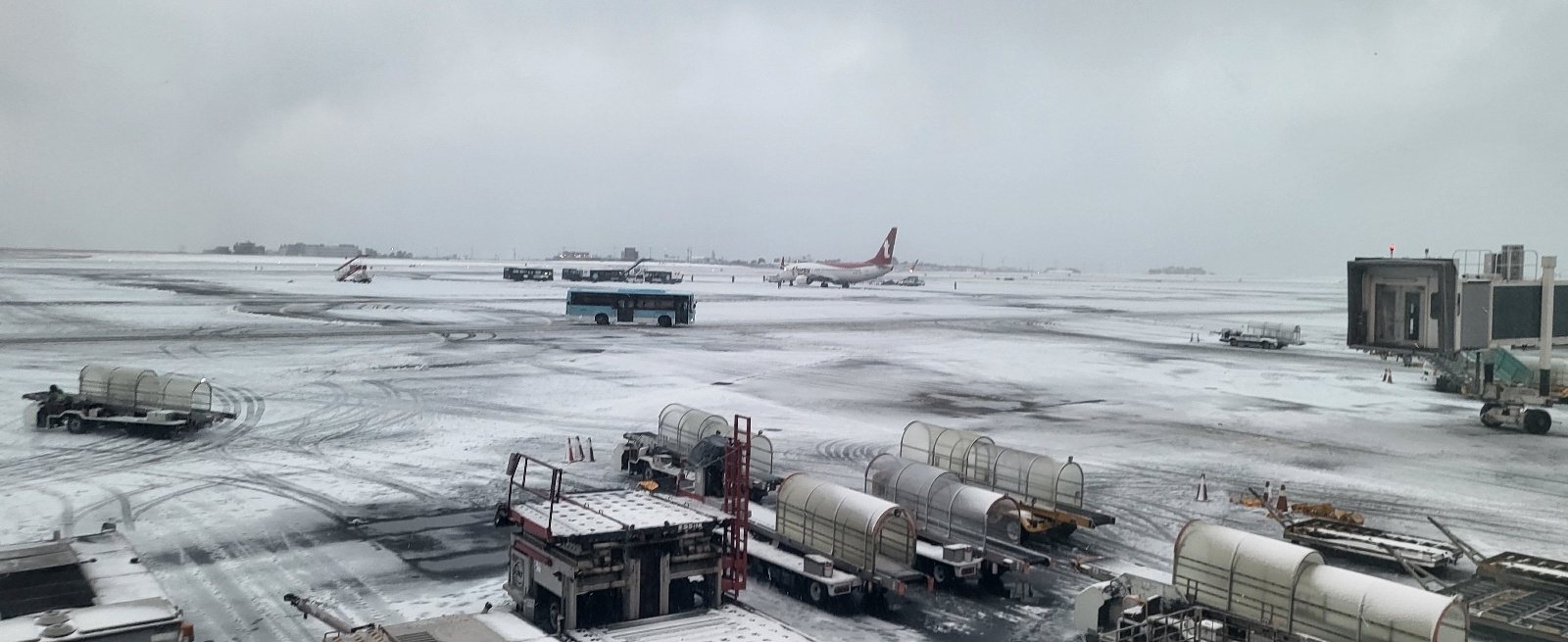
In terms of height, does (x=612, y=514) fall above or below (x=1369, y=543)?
above

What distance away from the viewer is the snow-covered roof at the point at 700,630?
1188 cm

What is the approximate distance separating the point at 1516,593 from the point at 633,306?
56.6 m

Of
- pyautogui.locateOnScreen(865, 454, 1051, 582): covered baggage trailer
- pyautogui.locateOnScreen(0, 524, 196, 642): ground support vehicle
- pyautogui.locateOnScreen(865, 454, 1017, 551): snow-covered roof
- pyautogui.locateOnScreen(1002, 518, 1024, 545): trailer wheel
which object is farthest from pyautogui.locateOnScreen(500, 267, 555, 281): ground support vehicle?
pyautogui.locateOnScreen(0, 524, 196, 642): ground support vehicle

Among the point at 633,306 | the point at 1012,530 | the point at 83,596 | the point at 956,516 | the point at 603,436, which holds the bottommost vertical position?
the point at 1012,530

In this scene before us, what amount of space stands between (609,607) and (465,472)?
1228cm

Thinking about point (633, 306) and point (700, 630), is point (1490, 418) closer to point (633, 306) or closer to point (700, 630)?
point (700, 630)

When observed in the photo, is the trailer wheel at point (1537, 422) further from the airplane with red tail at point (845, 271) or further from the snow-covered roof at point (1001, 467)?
the airplane with red tail at point (845, 271)

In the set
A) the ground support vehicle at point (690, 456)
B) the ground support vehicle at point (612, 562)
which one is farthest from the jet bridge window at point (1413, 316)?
the ground support vehicle at point (612, 562)

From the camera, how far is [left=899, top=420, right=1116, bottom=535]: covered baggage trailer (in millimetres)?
20281

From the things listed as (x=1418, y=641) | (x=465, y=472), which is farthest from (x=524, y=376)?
(x=1418, y=641)

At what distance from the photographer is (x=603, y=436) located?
96.2ft

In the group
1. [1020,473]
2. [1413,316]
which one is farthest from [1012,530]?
[1413,316]

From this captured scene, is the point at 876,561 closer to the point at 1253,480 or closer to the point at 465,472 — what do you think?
the point at 465,472

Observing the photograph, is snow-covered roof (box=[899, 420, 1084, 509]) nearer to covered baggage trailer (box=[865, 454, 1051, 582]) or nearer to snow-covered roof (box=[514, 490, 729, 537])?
covered baggage trailer (box=[865, 454, 1051, 582])
